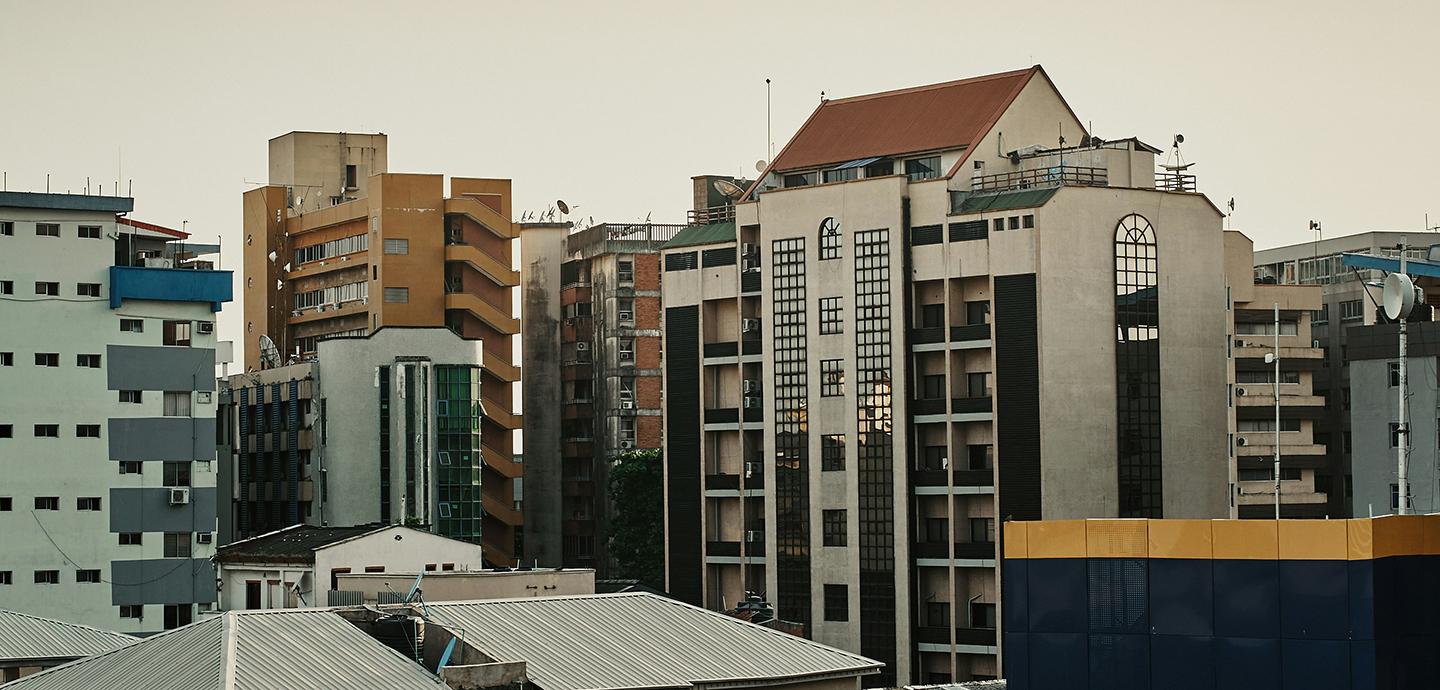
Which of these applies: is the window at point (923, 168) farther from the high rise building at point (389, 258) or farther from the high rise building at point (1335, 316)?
the high rise building at point (389, 258)

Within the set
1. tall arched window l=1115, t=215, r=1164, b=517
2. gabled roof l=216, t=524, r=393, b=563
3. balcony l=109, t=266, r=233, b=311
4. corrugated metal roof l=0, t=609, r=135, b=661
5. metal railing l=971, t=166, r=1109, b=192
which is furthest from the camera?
metal railing l=971, t=166, r=1109, b=192

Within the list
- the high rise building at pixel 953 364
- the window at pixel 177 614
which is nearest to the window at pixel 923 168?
the high rise building at pixel 953 364

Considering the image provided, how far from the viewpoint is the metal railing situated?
102 m

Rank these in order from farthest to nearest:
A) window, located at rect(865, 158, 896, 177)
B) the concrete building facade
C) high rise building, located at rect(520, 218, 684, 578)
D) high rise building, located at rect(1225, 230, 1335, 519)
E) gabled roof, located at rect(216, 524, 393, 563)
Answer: high rise building, located at rect(520, 218, 684, 578)
the concrete building facade
high rise building, located at rect(1225, 230, 1335, 519)
window, located at rect(865, 158, 896, 177)
gabled roof, located at rect(216, 524, 393, 563)

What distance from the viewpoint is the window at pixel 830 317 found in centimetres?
10312

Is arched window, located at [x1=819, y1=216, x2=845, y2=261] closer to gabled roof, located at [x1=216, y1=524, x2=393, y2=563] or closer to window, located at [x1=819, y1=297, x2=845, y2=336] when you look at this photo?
window, located at [x1=819, y1=297, x2=845, y2=336]

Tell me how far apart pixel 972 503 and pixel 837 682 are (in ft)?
115

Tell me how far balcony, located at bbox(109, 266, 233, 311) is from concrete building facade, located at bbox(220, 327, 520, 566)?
66.3ft

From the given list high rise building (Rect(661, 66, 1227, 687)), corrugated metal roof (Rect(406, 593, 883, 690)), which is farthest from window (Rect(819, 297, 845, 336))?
corrugated metal roof (Rect(406, 593, 883, 690))

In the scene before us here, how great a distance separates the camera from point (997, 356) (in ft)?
325

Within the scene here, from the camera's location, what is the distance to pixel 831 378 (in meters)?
103

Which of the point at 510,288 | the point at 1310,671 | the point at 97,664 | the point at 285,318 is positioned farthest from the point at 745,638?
the point at 285,318

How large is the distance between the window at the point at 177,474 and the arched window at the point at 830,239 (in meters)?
32.1

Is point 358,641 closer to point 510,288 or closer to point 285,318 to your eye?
point 510,288
